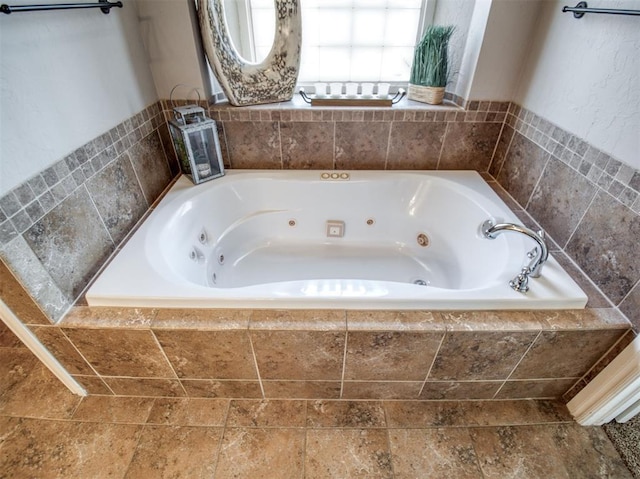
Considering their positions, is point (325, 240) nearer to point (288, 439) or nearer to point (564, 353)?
point (288, 439)

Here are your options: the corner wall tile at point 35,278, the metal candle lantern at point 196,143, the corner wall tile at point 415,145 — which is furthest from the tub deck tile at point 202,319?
the corner wall tile at point 415,145

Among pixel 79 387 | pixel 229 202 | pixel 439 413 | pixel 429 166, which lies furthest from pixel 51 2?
pixel 439 413

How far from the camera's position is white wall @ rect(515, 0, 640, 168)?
95cm

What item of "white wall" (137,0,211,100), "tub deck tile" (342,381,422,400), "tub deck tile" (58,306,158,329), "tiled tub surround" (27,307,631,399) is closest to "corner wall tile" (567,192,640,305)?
"tiled tub surround" (27,307,631,399)

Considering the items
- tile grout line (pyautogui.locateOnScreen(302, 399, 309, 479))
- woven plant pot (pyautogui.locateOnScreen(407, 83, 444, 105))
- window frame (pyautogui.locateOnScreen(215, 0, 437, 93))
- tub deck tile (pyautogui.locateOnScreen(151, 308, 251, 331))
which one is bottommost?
tile grout line (pyautogui.locateOnScreen(302, 399, 309, 479))

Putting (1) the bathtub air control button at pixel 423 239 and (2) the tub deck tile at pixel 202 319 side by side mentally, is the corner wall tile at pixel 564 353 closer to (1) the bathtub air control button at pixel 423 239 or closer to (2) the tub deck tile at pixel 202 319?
(1) the bathtub air control button at pixel 423 239

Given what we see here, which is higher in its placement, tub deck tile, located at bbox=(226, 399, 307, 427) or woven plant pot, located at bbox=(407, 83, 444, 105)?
woven plant pot, located at bbox=(407, 83, 444, 105)

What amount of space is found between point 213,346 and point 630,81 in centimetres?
152

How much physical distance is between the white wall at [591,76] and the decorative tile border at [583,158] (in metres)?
0.03

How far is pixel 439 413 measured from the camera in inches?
46.8

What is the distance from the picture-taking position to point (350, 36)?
176 centimetres

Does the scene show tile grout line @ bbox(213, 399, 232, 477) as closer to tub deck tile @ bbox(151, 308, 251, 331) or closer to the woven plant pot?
tub deck tile @ bbox(151, 308, 251, 331)

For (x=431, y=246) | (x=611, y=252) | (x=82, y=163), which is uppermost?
(x=82, y=163)

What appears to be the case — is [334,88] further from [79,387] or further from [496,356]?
[79,387]
